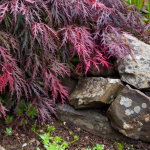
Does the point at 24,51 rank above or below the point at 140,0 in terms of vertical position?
below

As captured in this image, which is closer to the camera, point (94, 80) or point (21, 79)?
point (21, 79)

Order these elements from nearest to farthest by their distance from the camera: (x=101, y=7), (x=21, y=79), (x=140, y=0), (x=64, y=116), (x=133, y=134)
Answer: (x=21, y=79), (x=133, y=134), (x=101, y=7), (x=64, y=116), (x=140, y=0)

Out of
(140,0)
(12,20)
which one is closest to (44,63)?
(12,20)

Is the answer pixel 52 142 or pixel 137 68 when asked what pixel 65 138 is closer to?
pixel 52 142

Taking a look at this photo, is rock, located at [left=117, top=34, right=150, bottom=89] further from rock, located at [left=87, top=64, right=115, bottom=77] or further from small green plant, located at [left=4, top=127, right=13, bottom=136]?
small green plant, located at [left=4, top=127, right=13, bottom=136]

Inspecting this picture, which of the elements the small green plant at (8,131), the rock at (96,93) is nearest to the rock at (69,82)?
the rock at (96,93)

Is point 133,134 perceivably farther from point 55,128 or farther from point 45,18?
point 45,18

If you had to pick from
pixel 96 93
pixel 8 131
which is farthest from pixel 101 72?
pixel 8 131

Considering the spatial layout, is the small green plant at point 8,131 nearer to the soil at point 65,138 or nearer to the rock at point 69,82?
the soil at point 65,138

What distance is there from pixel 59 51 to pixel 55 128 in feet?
2.99

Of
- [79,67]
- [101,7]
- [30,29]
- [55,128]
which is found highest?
[101,7]

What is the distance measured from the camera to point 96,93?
5.59 feet

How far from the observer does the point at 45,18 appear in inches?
67.2

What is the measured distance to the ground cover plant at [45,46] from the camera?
1463mm
